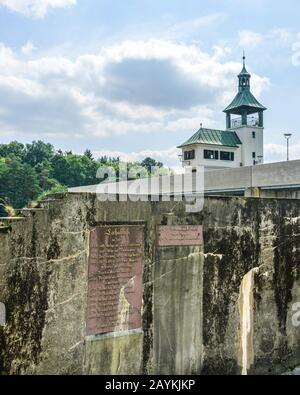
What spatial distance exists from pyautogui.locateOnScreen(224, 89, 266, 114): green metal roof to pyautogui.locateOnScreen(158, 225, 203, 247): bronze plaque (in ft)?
123

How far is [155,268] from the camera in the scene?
5914mm

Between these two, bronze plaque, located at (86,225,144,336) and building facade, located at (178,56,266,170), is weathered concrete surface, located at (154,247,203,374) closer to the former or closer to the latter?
bronze plaque, located at (86,225,144,336)

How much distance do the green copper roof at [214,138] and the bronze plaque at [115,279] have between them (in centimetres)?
3254

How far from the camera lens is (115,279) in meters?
5.54

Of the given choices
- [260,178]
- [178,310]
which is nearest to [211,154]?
[260,178]

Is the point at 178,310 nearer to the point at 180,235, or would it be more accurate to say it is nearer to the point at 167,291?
the point at 167,291

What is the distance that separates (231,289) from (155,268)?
1.49 metres

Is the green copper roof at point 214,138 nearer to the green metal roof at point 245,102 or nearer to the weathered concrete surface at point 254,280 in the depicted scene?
the green metal roof at point 245,102

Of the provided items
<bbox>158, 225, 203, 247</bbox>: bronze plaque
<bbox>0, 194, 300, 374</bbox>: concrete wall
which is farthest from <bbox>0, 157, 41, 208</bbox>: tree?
<bbox>158, 225, 203, 247</bbox>: bronze plaque

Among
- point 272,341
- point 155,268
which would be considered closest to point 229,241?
point 155,268

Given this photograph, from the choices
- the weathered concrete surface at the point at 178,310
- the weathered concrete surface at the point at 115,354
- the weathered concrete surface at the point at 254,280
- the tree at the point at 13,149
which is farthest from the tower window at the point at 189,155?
the tree at the point at 13,149

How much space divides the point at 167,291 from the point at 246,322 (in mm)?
1659

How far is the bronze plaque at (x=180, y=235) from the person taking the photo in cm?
600

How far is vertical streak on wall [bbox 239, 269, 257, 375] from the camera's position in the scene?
22.1ft
